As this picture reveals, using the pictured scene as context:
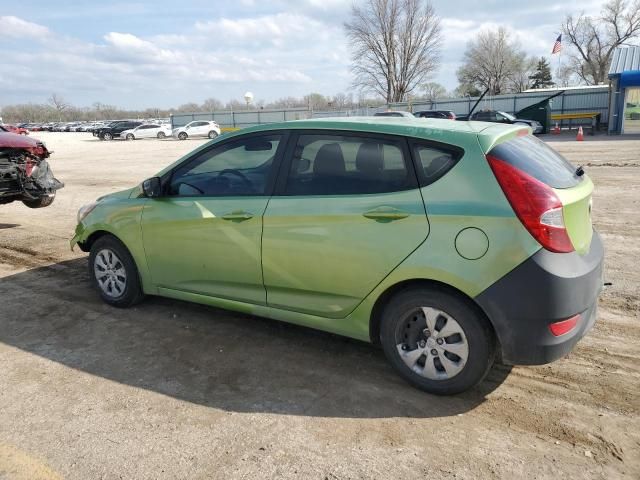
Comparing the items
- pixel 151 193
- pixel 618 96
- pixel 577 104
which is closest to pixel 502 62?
pixel 577 104

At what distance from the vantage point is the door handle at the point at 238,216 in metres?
3.79

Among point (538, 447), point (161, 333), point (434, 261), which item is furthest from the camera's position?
point (161, 333)

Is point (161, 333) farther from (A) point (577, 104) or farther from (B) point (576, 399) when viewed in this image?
(A) point (577, 104)

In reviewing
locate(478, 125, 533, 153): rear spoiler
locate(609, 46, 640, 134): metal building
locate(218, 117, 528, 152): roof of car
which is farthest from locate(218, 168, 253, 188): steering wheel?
locate(609, 46, 640, 134): metal building

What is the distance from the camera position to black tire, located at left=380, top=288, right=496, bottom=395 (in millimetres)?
3029

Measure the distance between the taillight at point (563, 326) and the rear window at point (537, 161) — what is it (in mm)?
776

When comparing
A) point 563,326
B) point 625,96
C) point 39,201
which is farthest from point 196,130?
point 563,326

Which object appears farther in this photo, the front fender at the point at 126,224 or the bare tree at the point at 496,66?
the bare tree at the point at 496,66

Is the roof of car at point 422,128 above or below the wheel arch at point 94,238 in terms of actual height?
above

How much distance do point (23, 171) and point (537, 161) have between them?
7.79 meters

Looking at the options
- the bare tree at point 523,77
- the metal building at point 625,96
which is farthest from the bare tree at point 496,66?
the metal building at point 625,96

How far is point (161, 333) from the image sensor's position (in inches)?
170

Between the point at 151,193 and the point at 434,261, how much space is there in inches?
101

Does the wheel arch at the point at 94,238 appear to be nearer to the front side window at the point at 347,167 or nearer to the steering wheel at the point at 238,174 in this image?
the steering wheel at the point at 238,174
